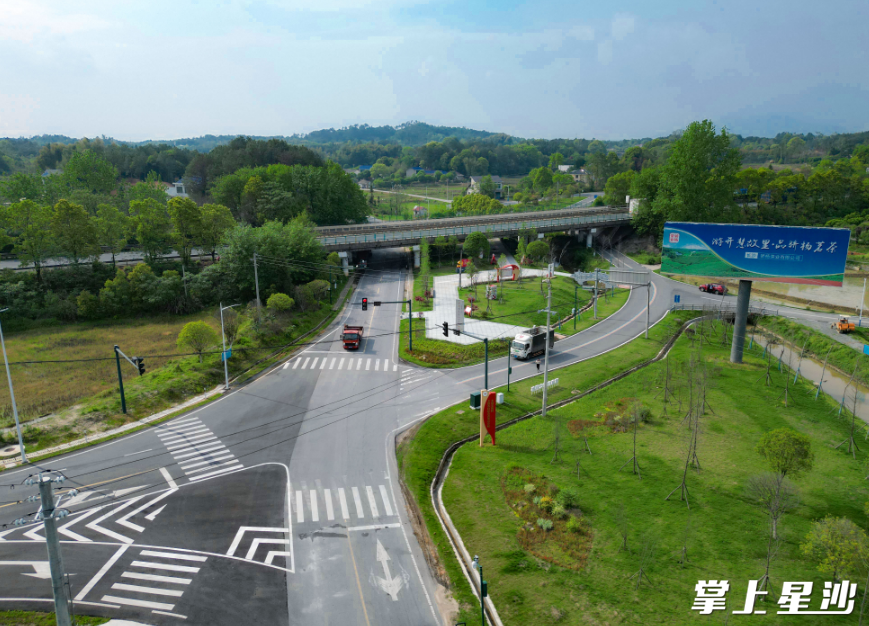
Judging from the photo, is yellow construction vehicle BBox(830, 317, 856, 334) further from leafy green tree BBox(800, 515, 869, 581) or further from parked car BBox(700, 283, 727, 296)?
leafy green tree BBox(800, 515, 869, 581)

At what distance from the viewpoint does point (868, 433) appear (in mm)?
30203

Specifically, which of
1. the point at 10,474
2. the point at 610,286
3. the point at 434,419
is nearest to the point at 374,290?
the point at 610,286

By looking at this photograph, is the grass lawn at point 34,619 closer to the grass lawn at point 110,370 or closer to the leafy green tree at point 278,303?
the grass lawn at point 110,370

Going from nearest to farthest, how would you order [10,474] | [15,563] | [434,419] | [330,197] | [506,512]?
[15,563] → [506,512] → [10,474] → [434,419] → [330,197]

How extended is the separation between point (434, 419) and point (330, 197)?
68.0m

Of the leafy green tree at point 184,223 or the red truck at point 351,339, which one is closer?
the red truck at point 351,339

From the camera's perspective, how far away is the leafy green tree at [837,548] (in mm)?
17422

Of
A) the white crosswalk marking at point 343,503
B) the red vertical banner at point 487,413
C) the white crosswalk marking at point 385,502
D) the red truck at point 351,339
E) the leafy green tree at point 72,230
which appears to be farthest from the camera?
the leafy green tree at point 72,230

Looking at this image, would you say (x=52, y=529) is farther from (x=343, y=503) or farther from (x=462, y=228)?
(x=462, y=228)

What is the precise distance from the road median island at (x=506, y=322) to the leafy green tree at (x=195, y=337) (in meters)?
15.9

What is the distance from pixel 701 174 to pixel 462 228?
119 feet

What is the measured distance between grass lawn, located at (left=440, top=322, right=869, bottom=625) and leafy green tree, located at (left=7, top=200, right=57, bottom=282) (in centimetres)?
5220

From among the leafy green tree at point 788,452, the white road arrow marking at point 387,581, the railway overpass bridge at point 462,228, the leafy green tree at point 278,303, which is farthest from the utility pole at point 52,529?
the railway overpass bridge at point 462,228

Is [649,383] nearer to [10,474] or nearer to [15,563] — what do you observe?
[15,563]
